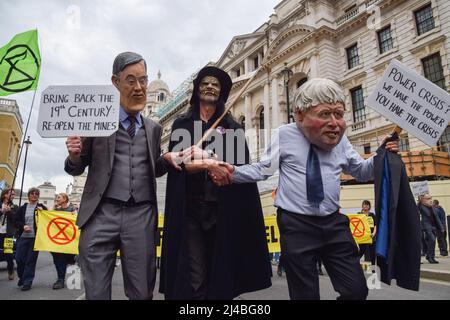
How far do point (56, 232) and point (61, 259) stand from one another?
67 centimetres

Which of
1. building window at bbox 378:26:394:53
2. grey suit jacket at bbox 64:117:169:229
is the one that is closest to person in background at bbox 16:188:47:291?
grey suit jacket at bbox 64:117:169:229

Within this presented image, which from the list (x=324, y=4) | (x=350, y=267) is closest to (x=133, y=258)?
(x=350, y=267)

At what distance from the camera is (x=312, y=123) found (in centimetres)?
261

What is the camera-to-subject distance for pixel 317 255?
2.51 m

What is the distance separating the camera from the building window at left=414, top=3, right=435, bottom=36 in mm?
19873

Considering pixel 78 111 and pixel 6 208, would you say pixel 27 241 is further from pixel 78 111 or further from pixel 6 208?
pixel 78 111

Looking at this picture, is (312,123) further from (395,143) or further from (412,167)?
(412,167)

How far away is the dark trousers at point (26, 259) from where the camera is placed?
259 inches

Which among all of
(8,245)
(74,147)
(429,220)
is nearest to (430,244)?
(429,220)

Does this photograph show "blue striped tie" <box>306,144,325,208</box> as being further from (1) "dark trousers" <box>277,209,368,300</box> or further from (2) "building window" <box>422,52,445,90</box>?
(2) "building window" <box>422,52,445,90</box>

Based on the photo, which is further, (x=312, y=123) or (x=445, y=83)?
(x=445, y=83)

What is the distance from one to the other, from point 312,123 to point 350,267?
106cm

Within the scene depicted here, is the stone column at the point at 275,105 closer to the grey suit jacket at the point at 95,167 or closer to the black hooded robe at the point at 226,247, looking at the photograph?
the black hooded robe at the point at 226,247

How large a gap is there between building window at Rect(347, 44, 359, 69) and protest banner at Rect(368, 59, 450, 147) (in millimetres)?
23243
